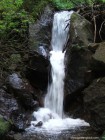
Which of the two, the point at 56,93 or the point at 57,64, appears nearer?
the point at 56,93

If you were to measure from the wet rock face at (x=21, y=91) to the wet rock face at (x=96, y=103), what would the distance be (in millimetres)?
1861

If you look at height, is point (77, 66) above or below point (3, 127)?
above

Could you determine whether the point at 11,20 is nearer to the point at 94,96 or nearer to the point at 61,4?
the point at 61,4

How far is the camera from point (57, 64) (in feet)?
37.9

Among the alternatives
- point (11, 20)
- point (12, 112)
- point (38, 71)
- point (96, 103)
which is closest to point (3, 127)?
point (12, 112)

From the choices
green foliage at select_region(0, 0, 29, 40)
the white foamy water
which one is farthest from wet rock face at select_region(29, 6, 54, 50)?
green foliage at select_region(0, 0, 29, 40)

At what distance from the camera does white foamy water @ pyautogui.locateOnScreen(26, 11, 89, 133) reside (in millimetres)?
9695

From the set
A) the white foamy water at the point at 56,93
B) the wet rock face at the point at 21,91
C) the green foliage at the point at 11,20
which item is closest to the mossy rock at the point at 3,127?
the white foamy water at the point at 56,93

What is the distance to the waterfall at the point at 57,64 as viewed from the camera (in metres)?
11.1

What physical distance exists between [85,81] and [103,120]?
1904mm

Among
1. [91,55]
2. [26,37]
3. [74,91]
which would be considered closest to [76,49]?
[91,55]

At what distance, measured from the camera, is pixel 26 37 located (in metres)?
11.9

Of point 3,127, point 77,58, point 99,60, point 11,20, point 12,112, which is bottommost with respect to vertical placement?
point 3,127

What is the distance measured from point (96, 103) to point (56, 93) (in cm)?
247
